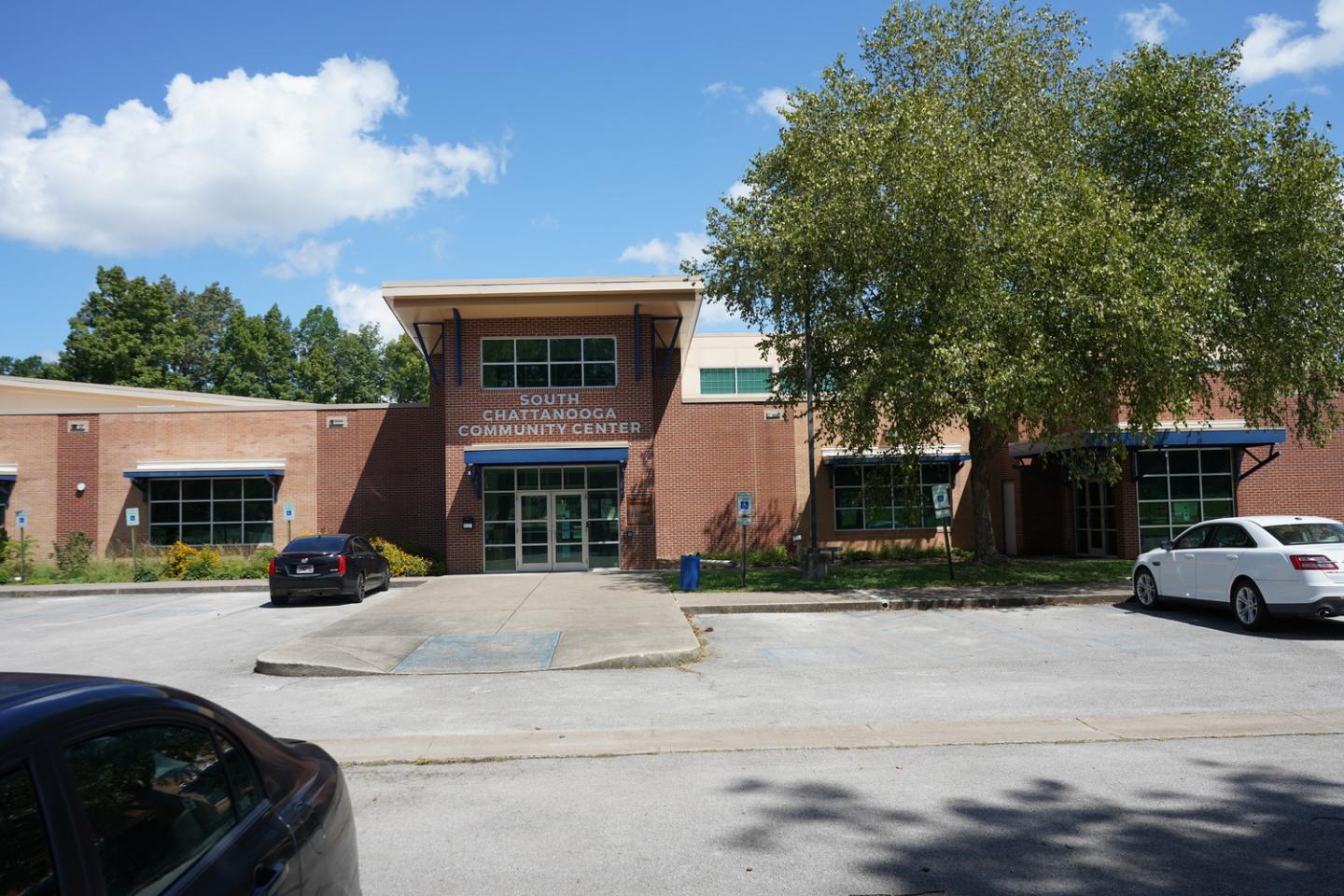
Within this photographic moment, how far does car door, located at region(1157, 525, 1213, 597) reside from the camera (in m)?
14.4

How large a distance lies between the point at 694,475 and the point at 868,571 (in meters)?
6.26

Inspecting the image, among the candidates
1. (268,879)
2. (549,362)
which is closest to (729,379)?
(549,362)

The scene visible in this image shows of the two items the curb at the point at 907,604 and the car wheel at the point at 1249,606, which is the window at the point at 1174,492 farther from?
the car wheel at the point at 1249,606

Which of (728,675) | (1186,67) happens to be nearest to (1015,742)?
(728,675)

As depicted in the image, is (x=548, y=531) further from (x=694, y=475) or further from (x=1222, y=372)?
(x=1222, y=372)

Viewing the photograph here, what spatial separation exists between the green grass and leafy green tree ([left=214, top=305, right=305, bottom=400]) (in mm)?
58028

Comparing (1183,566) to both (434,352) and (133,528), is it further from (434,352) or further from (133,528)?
(133,528)

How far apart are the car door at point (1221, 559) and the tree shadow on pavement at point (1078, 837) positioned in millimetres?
7767

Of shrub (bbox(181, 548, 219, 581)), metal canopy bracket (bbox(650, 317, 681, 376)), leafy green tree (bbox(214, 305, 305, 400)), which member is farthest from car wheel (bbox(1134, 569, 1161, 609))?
leafy green tree (bbox(214, 305, 305, 400))

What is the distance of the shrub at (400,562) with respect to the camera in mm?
24722

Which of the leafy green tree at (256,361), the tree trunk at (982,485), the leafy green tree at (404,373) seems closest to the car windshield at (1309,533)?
the tree trunk at (982,485)

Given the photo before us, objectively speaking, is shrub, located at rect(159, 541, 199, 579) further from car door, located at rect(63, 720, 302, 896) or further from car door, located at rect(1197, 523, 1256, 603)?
car door, located at rect(63, 720, 302, 896)

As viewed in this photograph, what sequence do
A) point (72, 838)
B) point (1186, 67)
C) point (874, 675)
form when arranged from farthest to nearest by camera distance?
point (1186, 67), point (874, 675), point (72, 838)

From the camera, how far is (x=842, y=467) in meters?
27.7
